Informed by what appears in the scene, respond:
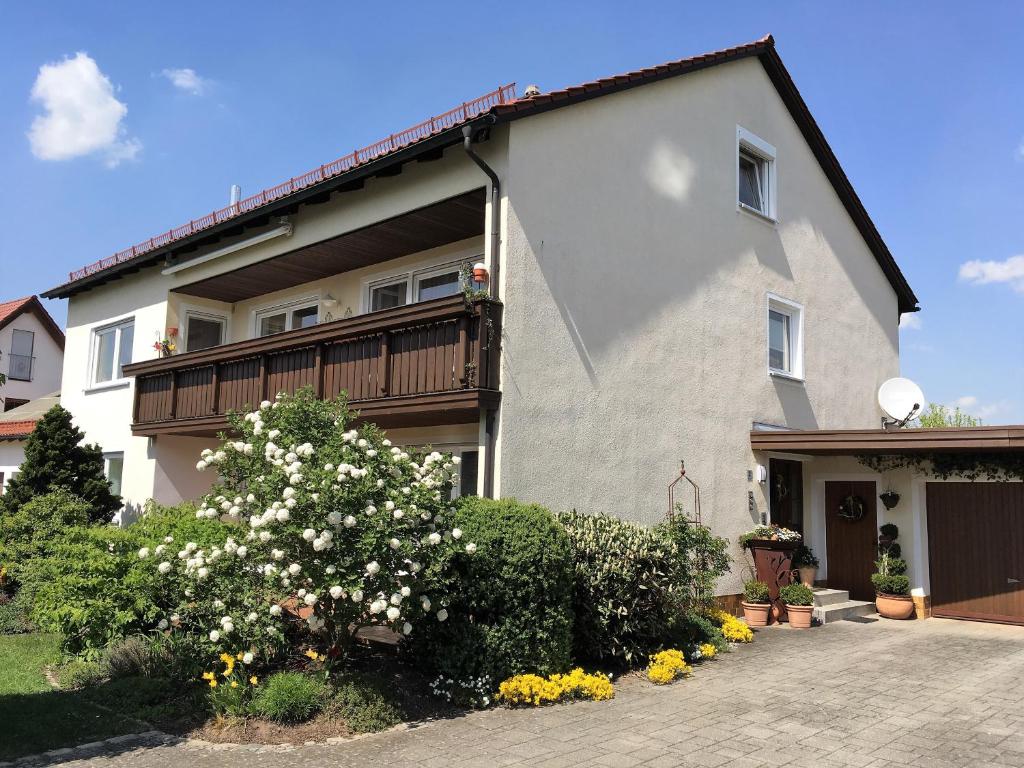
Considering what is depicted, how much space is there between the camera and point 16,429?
2022cm

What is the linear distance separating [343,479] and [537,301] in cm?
402

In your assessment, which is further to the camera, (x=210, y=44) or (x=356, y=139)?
(x=356, y=139)

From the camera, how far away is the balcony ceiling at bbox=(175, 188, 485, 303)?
11492 mm

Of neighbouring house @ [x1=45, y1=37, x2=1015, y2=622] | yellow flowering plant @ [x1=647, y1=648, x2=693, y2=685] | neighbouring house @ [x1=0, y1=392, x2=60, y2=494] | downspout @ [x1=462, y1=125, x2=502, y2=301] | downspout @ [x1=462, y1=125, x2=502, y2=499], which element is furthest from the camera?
neighbouring house @ [x1=0, y1=392, x2=60, y2=494]

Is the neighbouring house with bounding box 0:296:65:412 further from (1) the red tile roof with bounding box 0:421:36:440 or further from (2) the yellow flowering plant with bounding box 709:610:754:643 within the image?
(2) the yellow flowering plant with bounding box 709:610:754:643

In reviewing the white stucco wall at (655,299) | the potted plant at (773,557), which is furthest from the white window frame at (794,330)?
the potted plant at (773,557)

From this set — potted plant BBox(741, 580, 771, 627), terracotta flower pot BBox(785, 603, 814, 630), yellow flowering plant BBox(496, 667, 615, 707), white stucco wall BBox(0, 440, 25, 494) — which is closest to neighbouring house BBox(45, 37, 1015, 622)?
potted plant BBox(741, 580, 771, 627)

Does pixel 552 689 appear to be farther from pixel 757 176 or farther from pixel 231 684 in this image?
pixel 757 176

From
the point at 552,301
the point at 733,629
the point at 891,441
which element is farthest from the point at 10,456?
the point at 891,441

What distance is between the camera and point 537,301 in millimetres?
10266

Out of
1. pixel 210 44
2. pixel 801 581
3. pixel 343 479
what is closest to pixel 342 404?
pixel 343 479

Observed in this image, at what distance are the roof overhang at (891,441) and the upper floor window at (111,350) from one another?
13143 mm

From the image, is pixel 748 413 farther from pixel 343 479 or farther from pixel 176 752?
pixel 176 752

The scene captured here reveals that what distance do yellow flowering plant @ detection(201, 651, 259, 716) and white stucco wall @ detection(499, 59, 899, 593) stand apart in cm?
346
